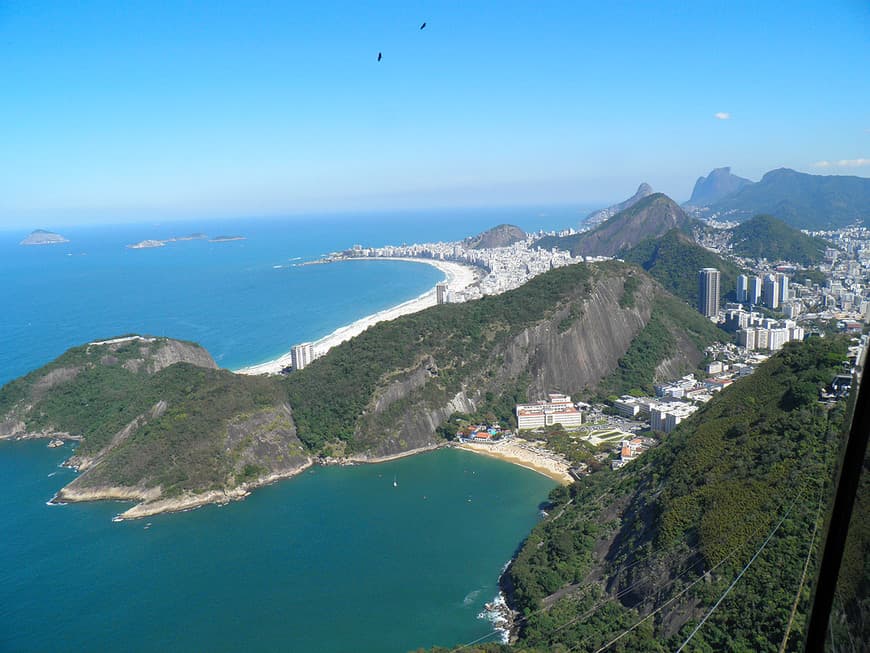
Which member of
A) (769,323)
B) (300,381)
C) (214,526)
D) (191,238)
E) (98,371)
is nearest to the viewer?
(214,526)

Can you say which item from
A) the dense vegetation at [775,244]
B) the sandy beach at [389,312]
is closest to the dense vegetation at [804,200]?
the dense vegetation at [775,244]

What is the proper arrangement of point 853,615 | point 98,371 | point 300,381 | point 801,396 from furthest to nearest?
point 98,371 < point 300,381 < point 801,396 < point 853,615

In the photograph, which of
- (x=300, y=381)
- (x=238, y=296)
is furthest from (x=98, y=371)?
(x=238, y=296)

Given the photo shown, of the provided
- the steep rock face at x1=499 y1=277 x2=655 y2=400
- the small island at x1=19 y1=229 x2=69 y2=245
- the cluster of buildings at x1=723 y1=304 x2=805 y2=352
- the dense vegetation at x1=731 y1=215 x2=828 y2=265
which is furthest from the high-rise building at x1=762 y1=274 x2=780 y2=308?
the small island at x1=19 y1=229 x2=69 y2=245

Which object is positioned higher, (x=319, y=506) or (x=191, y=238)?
(x=191, y=238)

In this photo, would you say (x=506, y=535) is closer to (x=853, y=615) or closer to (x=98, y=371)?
(x=853, y=615)
